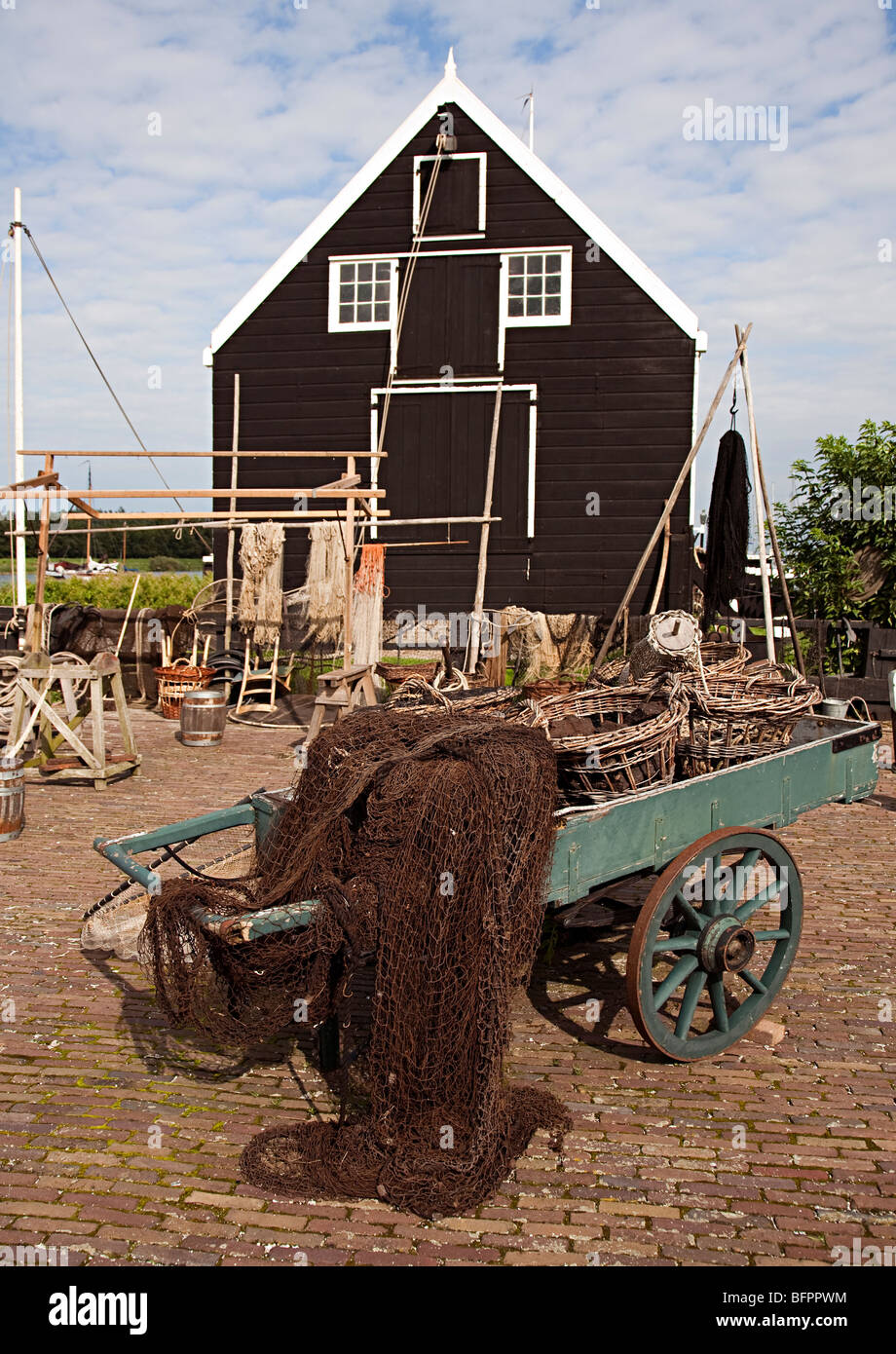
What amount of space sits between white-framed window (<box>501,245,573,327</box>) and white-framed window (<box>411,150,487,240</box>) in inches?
31.4

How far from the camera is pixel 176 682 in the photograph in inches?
579

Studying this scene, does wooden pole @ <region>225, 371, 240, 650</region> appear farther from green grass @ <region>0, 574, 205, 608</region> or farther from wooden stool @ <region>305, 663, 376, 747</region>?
green grass @ <region>0, 574, 205, 608</region>

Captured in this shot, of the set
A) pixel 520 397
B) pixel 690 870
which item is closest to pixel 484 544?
pixel 520 397

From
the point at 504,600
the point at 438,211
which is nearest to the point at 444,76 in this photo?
the point at 438,211

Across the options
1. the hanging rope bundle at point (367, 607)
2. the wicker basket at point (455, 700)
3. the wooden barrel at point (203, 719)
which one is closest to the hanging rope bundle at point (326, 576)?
the hanging rope bundle at point (367, 607)

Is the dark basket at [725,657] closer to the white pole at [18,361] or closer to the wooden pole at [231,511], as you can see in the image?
the wooden pole at [231,511]

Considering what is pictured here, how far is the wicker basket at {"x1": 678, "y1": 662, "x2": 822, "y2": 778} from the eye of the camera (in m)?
5.09

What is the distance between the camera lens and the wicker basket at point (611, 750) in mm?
4590

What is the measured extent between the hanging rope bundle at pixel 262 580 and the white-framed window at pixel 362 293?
5163 millimetres

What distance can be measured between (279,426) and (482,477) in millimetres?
3570

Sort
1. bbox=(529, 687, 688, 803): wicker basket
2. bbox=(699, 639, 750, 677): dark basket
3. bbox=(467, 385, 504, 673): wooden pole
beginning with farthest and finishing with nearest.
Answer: bbox=(467, 385, 504, 673): wooden pole
bbox=(699, 639, 750, 677): dark basket
bbox=(529, 687, 688, 803): wicker basket

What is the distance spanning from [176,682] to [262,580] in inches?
85.6

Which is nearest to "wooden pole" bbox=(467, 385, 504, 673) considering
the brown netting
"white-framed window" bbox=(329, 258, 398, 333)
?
"white-framed window" bbox=(329, 258, 398, 333)

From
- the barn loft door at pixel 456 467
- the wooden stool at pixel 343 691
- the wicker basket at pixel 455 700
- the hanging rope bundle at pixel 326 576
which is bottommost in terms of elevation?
the wooden stool at pixel 343 691
